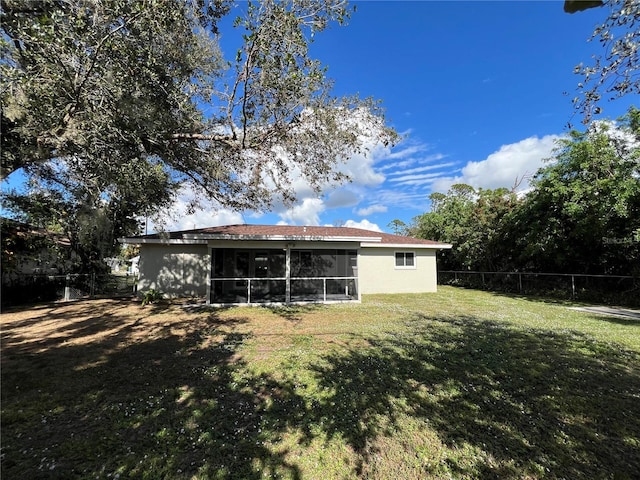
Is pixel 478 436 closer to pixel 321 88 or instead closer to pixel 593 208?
pixel 321 88

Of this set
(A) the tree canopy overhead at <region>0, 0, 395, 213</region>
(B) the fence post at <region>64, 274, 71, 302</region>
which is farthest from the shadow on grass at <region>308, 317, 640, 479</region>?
(B) the fence post at <region>64, 274, 71, 302</region>

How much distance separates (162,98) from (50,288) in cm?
1110

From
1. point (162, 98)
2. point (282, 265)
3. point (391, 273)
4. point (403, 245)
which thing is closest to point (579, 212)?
point (403, 245)

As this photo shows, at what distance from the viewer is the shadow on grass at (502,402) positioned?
2756mm

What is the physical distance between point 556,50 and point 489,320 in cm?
674

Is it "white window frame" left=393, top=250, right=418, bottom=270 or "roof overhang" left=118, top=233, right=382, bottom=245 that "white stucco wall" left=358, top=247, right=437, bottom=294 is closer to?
"white window frame" left=393, top=250, right=418, bottom=270

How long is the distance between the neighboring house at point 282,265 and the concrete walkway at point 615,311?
6.78 meters

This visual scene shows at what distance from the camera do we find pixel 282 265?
48.4 feet

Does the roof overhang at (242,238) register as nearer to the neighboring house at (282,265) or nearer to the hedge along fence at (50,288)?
the neighboring house at (282,265)

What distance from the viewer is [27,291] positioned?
1161 centimetres

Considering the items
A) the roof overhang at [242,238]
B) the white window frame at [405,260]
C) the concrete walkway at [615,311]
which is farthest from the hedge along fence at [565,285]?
the roof overhang at [242,238]

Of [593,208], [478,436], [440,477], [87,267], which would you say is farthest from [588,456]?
[87,267]

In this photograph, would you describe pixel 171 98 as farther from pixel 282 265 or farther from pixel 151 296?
pixel 282 265

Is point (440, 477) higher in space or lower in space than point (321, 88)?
lower
